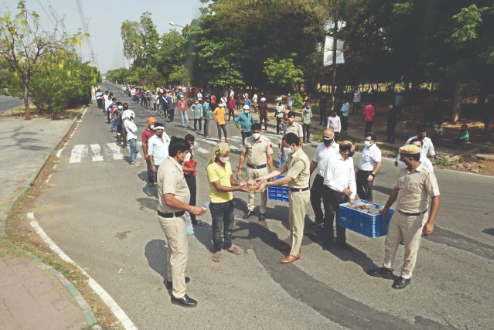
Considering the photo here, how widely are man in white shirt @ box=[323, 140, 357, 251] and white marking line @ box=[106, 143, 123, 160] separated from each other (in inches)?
391

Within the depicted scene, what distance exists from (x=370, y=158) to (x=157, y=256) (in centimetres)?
465

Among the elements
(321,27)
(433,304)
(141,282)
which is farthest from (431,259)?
(321,27)

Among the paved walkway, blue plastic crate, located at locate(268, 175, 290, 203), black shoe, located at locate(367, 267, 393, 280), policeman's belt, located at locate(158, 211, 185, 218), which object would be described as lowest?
the paved walkway

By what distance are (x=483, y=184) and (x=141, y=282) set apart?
9.80 meters

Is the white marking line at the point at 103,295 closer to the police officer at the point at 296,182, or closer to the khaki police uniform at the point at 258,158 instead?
the police officer at the point at 296,182

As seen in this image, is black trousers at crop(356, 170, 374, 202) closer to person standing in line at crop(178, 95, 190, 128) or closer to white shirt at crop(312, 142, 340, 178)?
white shirt at crop(312, 142, 340, 178)

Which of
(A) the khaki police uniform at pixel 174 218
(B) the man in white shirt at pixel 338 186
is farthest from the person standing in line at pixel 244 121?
(A) the khaki police uniform at pixel 174 218

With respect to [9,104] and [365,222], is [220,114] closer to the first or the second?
[365,222]

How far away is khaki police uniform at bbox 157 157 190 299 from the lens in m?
4.37

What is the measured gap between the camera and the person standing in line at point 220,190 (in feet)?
17.7

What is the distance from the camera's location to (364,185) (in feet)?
24.4

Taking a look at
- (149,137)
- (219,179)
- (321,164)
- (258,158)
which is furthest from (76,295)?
(149,137)

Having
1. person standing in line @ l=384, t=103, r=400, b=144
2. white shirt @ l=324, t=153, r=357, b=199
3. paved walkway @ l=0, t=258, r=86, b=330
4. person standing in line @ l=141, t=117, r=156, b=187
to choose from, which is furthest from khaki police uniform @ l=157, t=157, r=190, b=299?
person standing in line @ l=384, t=103, r=400, b=144

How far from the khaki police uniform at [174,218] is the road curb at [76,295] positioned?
1032 millimetres
